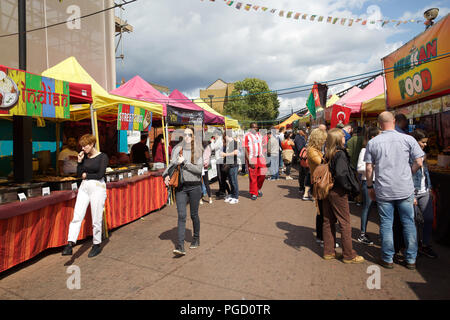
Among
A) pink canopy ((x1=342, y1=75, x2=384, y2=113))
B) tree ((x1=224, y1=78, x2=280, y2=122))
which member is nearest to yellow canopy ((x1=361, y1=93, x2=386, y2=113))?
pink canopy ((x1=342, y1=75, x2=384, y2=113))

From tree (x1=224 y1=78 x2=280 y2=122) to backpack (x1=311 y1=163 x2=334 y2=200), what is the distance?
4528cm

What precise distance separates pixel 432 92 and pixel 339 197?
3.85 meters

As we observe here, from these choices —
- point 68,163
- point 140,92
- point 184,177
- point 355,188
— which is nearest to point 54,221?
point 68,163

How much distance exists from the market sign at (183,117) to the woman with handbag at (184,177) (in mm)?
3565

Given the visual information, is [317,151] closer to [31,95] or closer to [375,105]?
[31,95]

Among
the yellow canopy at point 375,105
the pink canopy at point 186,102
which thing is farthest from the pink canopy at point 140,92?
the yellow canopy at point 375,105

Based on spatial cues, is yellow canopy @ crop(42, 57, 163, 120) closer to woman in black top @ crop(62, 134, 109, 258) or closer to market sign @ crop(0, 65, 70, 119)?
market sign @ crop(0, 65, 70, 119)

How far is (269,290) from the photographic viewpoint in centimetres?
300

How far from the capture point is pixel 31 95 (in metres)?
3.76

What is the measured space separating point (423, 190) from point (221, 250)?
296 centimetres

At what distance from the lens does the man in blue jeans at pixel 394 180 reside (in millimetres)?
3305

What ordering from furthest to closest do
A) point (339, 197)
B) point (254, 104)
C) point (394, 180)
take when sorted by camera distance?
point (254, 104) < point (339, 197) < point (394, 180)
